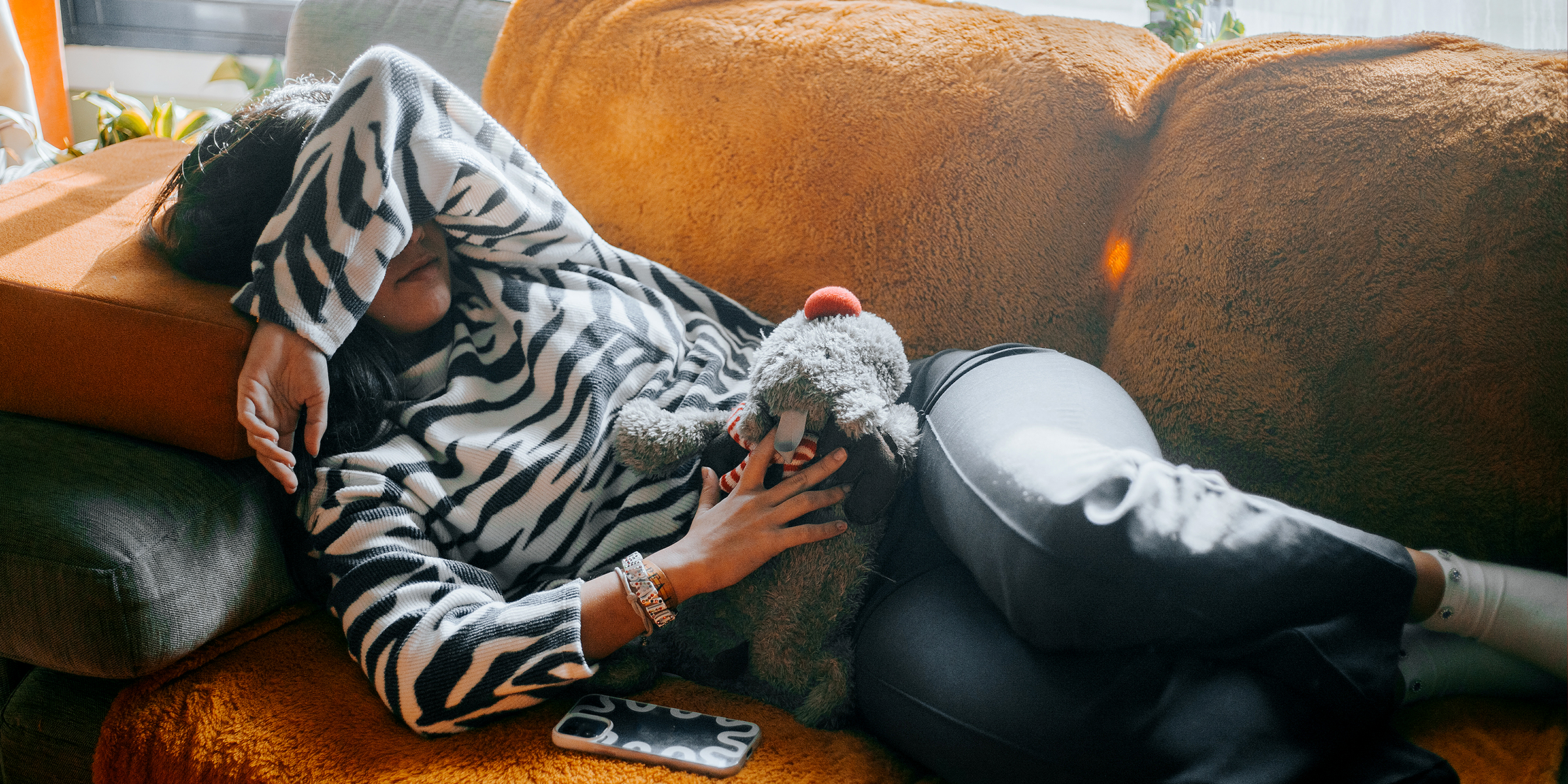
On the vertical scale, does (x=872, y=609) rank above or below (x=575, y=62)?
below

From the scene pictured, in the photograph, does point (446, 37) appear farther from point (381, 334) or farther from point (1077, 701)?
point (1077, 701)

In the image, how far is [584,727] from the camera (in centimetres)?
75

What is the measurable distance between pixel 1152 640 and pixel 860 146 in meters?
0.72

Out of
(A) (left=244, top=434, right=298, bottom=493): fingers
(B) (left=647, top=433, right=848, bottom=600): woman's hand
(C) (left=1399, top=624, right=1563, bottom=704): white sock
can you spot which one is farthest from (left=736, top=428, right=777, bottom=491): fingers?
(C) (left=1399, top=624, right=1563, bottom=704): white sock

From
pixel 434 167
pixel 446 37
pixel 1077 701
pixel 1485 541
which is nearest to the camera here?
pixel 1077 701

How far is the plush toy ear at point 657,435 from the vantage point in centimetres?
83

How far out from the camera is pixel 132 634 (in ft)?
2.38

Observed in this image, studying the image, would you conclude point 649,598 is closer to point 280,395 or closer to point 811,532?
point 811,532

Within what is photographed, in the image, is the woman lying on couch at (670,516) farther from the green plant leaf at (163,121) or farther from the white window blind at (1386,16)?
the green plant leaf at (163,121)

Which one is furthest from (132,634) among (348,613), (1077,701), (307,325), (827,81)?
(827,81)

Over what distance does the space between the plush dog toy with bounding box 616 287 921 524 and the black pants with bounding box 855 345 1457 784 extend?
0.09 meters

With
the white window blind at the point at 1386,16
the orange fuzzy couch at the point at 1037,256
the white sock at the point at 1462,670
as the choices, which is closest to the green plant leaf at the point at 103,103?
the orange fuzzy couch at the point at 1037,256

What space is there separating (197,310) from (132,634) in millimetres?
321

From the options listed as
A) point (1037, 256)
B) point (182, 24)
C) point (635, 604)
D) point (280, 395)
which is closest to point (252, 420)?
point (280, 395)
